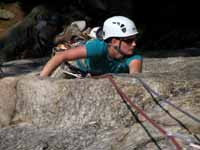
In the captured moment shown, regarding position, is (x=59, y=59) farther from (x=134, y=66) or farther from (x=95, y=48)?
(x=134, y=66)

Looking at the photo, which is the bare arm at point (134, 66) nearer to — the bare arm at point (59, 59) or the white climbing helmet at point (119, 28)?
the white climbing helmet at point (119, 28)

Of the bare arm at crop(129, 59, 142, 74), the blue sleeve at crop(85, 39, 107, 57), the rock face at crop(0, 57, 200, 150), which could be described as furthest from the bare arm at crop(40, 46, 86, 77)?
the bare arm at crop(129, 59, 142, 74)

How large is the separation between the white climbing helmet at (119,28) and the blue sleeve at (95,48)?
0.50 ft

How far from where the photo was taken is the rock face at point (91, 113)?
5066 millimetres

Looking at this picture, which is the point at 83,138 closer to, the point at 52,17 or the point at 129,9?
the point at 129,9

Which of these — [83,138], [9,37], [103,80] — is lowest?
[9,37]

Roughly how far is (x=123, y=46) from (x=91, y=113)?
4.34 ft

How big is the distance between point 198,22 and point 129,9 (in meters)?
2.91

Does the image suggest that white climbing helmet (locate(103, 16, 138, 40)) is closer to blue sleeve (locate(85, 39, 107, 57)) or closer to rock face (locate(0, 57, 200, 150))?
blue sleeve (locate(85, 39, 107, 57))

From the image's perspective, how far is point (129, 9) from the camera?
1803cm

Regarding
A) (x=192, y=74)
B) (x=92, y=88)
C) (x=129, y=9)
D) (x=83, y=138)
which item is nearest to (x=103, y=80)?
(x=92, y=88)

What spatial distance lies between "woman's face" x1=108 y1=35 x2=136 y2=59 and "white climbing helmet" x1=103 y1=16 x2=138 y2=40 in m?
0.07

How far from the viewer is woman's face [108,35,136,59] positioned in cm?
652

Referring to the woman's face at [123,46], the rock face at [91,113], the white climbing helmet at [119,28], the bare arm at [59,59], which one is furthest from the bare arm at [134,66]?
the rock face at [91,113]
